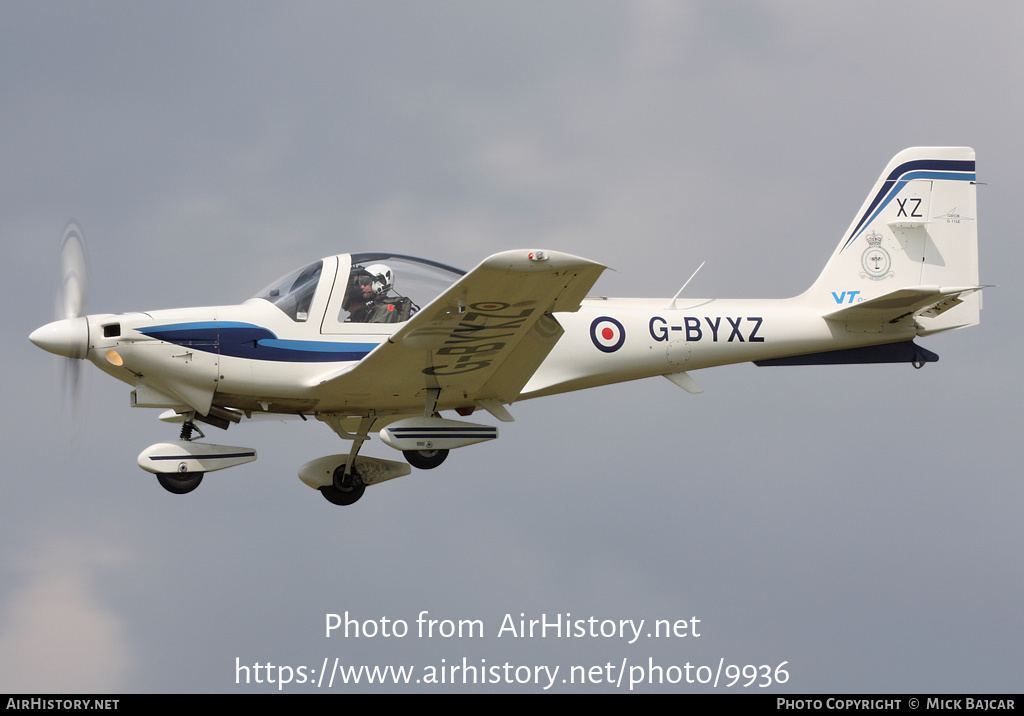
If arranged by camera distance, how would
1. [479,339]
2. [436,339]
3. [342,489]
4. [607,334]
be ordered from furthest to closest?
[342,489]
[607,334]
[479,339]
[436,339]

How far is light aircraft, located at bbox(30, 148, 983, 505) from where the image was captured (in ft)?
35.5

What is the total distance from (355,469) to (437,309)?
3.15m

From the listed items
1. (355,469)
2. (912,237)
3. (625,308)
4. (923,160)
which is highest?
(923,160)

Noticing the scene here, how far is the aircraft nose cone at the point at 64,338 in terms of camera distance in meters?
11.0

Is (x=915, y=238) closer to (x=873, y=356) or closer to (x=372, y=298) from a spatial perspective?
(x=873, y=356)

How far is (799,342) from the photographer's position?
13125 millimetres

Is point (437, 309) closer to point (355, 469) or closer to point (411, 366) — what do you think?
point (411, 366)

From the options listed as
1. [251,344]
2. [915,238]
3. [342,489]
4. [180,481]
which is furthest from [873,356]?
[180,481]

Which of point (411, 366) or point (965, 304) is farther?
point (965, 304)

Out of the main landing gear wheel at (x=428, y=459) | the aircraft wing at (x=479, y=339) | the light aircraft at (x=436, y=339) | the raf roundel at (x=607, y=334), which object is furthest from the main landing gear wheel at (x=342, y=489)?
the raf roundel at (x=607, y=334)

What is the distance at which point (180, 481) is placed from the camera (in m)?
11.4

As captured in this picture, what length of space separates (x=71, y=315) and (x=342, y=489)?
3251mm

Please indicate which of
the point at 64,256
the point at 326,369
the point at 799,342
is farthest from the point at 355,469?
the point at 799,342

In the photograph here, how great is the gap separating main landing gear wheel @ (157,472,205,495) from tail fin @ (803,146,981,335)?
22.6 ft
